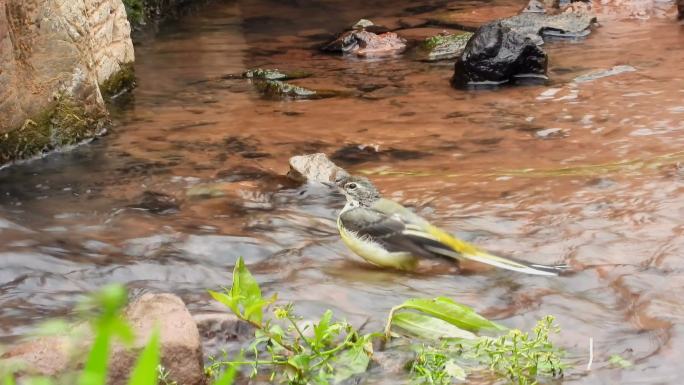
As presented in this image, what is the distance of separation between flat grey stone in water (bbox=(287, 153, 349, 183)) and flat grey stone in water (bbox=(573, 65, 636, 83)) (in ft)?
14.1

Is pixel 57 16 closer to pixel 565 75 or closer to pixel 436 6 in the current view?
pixel 565 75

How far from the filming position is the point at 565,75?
1063cm

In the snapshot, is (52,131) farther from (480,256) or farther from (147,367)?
(147,367)

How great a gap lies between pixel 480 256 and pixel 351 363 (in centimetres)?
155

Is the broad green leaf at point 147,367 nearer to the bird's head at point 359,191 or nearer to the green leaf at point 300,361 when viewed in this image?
the green leaf at point 300,361

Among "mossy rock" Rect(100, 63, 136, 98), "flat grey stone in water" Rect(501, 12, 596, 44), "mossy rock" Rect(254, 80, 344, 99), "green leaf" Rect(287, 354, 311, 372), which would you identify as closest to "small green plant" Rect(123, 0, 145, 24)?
"mossy rock" Rect(100, 63, 136, 98)

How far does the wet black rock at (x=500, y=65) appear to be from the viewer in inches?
413

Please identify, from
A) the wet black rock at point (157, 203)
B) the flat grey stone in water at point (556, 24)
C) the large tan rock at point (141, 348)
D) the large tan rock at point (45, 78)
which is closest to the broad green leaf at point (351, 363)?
the large tan rock at point (141, 348)

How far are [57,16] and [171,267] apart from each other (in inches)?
144

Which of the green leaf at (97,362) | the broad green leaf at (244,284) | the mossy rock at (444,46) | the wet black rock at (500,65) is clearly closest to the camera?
the green leaf at (97,362)

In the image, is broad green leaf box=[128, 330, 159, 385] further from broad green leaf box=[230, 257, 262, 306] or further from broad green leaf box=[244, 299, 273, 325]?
broad green leaf box=[230, 257, 262, 306]

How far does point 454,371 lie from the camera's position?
3.46 meters

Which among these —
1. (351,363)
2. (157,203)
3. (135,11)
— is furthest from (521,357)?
(135,11)

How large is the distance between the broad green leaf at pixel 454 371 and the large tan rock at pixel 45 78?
4.91 m
